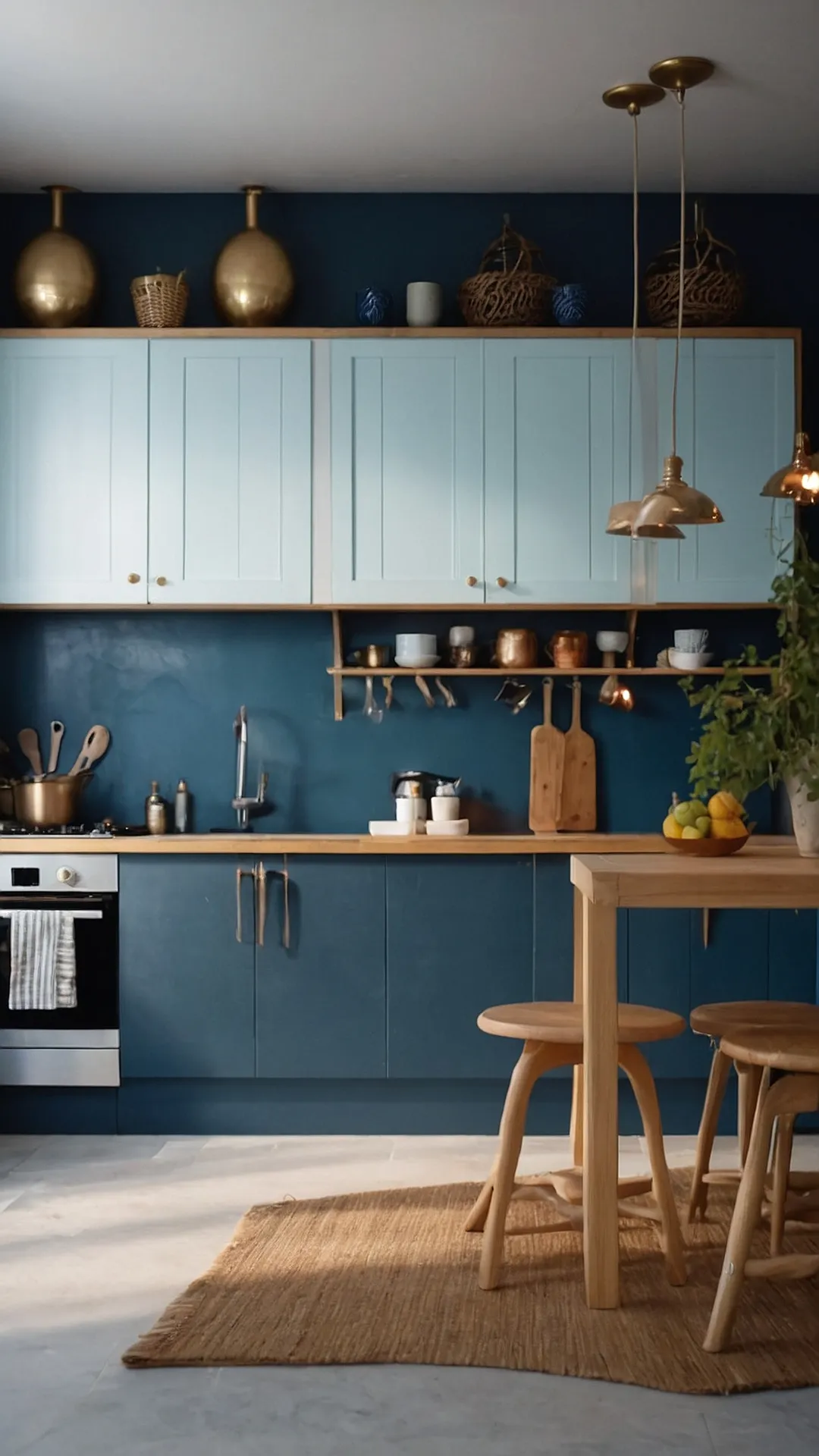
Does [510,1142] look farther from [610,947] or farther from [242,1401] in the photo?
[242,1401]

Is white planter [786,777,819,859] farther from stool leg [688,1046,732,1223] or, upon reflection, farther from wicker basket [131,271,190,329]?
wicker basket [131,271,190,329]

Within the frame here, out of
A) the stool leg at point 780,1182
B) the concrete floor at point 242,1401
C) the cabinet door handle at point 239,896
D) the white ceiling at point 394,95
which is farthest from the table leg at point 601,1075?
the white ceiling at point 394,95

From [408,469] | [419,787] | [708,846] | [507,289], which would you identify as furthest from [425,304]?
[708,846]

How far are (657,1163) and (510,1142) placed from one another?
32 centimetres

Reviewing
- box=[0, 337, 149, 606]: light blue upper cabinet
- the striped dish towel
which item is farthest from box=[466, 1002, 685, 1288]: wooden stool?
box=[0, 337, 149, 606]: light blue upper cabinet

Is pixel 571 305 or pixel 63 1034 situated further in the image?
pixel 571 305

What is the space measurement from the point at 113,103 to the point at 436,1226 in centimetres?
A: 326

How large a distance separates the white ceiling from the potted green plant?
1.59m

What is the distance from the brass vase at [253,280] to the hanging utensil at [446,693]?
1338 millimetres

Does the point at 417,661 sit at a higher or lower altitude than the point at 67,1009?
higher

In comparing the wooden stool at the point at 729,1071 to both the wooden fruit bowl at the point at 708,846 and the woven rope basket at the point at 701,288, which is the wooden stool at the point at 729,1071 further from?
the woven rope basket at the point at 701,288

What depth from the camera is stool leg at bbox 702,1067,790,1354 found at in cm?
270

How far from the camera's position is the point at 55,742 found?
501cm

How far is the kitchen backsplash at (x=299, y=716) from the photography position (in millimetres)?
5004
